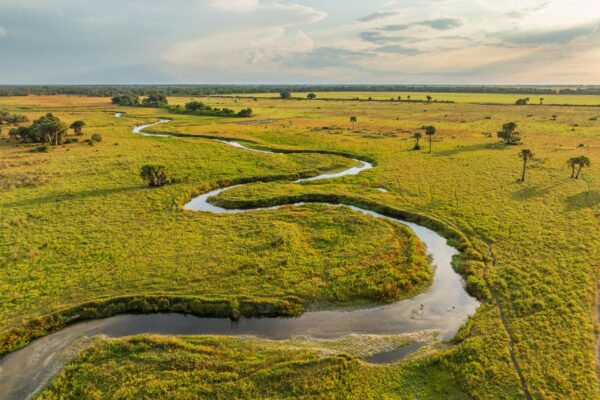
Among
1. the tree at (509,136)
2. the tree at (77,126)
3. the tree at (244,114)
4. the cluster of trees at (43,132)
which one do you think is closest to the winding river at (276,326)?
the tree at (509,136)

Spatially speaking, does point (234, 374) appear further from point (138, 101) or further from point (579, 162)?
point (138, 101)

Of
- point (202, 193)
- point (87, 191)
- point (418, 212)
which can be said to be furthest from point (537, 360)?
point (87, 191)

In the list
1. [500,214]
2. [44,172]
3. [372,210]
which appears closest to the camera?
[500,214]

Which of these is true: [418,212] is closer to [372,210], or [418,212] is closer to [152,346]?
[372,210]

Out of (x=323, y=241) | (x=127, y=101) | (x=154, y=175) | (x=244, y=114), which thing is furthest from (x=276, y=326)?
(x=127, y=101)

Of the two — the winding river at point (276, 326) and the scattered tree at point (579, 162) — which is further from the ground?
the scattered tree at point (579, 162)

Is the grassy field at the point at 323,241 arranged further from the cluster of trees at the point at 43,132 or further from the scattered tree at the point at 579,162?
the cluster of trees at the point at 43,132

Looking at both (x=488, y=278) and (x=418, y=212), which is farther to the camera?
(x=418, y=212)
